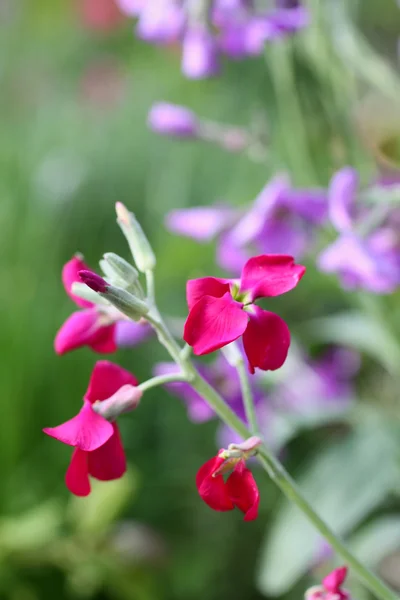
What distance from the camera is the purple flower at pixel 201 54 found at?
23.1 inches

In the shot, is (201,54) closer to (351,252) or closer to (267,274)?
(351,252)

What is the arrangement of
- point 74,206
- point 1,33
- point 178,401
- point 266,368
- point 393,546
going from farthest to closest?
point 1,33 → point 74,206 → point 178,401 → point 393,546 → point 266,368

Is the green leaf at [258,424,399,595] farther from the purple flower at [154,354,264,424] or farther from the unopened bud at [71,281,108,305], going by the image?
the unopened bud at [71,281,108,305]

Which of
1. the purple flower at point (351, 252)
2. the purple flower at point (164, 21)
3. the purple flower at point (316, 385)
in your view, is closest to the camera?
the purple flower at point (351, 252)

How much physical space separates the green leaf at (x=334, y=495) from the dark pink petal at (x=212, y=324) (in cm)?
41

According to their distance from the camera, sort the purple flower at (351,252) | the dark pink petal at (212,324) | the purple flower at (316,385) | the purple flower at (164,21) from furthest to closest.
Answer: the purple flower at (316,385) → the purple flower at (164,21) → the purple flower at (351,252) → the dark pink petal at (212,324)

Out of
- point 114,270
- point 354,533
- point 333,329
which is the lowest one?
point 354,533

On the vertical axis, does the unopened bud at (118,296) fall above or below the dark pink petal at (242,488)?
above

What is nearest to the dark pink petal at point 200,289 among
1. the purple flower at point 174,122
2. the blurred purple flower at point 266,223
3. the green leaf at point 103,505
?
the blurred purple flower at point 266,223

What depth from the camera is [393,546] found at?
61cm

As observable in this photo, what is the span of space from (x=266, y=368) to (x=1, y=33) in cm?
244

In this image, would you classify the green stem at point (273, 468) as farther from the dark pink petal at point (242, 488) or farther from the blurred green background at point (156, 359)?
the blurred green background at point (156, 359)

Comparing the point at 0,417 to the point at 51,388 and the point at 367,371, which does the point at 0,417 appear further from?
the point at 367,371

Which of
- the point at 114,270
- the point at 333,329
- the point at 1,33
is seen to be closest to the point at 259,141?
the point at 333,329
